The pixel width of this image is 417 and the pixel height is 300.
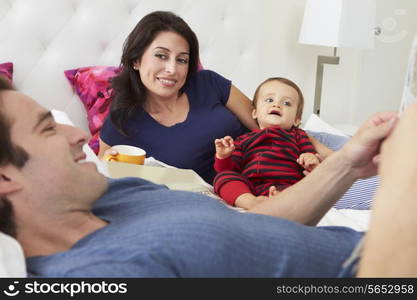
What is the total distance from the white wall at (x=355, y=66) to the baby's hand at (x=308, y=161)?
4.46 feet

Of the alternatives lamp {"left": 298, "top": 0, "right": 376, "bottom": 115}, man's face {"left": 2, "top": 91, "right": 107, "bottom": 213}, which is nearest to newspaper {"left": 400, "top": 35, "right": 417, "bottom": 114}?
man's face {"left": 2, "top": 91, "right": 107, "bottom": 213}

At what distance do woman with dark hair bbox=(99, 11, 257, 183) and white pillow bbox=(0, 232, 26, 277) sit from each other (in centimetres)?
111

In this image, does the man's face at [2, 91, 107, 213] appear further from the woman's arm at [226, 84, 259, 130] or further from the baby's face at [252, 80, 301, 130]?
the woman's arm at [226, 84, 259, 130]

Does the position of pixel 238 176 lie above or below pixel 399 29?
below

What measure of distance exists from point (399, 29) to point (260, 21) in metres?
1.09

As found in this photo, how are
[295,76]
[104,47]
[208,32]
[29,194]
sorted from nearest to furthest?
1. [29,194]
2. [104,47]
3. [208,32]
4. [295,76]

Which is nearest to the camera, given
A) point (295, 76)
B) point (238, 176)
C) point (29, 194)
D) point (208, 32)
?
point (29, 194)

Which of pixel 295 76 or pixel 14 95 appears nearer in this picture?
pixel 14 95

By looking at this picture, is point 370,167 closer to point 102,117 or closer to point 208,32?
point 102,117

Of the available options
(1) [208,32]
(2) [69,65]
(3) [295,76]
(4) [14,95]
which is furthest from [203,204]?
(3) [295,76]

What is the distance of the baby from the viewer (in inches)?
66.2

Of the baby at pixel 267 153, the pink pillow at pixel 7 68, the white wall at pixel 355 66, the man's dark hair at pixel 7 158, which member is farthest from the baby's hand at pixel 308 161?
the white wall at pixel 355 66

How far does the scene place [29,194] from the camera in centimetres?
89

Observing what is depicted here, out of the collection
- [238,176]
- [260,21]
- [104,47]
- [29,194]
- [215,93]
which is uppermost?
[260,21]
